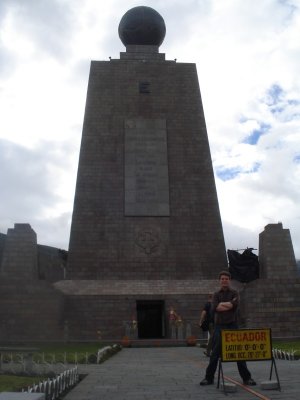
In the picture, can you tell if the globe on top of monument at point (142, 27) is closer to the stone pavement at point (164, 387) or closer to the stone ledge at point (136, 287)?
the stone ledge at point (136, 287)

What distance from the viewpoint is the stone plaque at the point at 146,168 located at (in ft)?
94.5

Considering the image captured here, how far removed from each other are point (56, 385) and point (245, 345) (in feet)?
8.94

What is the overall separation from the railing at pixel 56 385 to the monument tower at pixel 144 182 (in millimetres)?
17621

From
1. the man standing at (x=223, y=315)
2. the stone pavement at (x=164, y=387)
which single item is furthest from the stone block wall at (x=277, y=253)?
the man standing at (x=223, y=315)

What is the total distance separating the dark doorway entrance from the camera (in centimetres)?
2776

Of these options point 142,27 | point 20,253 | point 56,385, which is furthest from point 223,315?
point 142,27

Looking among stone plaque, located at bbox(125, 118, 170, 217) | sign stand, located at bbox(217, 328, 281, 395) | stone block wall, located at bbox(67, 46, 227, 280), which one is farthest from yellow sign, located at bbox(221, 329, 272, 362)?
stone plaque, located at bbox(125, 118, 170, 217)

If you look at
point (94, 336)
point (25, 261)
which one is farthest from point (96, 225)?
point (94, 336)

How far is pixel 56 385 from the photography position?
642 cm

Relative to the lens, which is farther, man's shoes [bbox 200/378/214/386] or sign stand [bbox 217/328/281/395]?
man's shoes [bbox 200/378/214/386]

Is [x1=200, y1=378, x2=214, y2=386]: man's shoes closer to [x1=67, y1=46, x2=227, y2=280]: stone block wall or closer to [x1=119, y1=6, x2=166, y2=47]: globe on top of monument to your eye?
[x1=67, y1=46, x2=227, y2=280]: stone block wall

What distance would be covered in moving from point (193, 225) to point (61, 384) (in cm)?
2231

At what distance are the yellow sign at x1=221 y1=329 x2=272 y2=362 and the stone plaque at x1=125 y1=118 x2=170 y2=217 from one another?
21.2 meters

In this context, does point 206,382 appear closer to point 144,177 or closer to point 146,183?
Result: point 146,183
